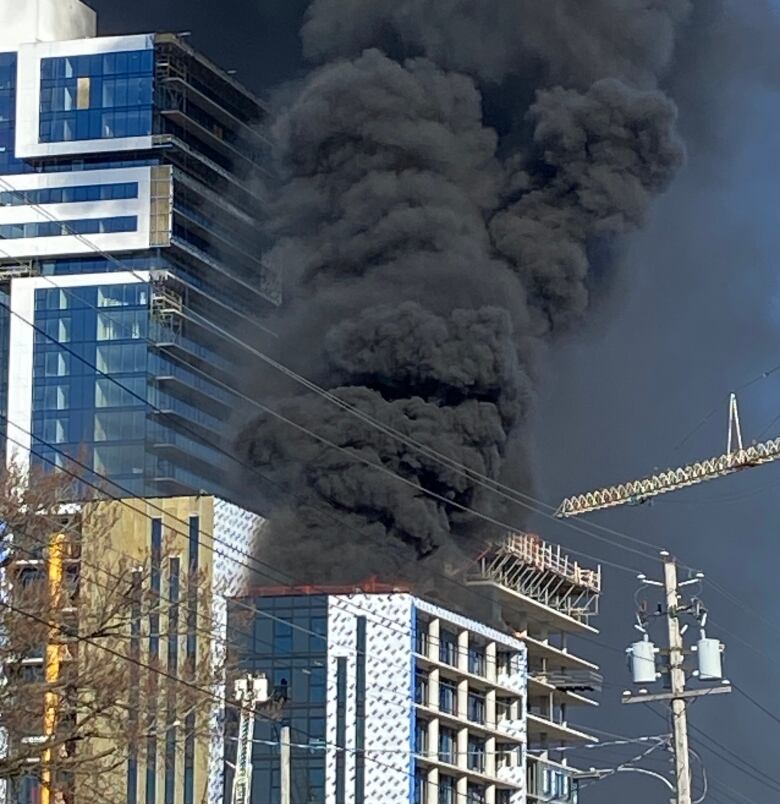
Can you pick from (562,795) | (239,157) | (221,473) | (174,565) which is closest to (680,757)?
(174,565)

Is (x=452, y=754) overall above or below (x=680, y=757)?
above

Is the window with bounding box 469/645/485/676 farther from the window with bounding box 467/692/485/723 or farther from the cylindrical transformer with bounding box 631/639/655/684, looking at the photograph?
the cylindrical transformer with bounding box 631/639/655/684

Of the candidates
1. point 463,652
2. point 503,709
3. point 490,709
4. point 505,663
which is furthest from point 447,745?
point 505,663

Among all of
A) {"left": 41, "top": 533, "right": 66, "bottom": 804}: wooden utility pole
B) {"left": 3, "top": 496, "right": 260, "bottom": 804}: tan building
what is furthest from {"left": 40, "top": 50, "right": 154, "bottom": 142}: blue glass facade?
{"left": 41, "top": 533, "right": 66, "bottom": 804}: wooden utility pole

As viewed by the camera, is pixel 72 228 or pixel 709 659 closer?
pixel 709 659

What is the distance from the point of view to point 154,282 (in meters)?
128

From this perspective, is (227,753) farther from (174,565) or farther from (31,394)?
(31,394)

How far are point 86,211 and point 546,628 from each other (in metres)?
36.2

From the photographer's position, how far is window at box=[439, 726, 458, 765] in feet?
308

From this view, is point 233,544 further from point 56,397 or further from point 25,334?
point 25,334

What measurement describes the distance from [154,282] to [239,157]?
12.0m

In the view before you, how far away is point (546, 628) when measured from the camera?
115562 mm

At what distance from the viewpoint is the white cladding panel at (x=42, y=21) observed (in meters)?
130

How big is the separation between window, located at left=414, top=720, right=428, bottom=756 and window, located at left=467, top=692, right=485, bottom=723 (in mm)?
5738
